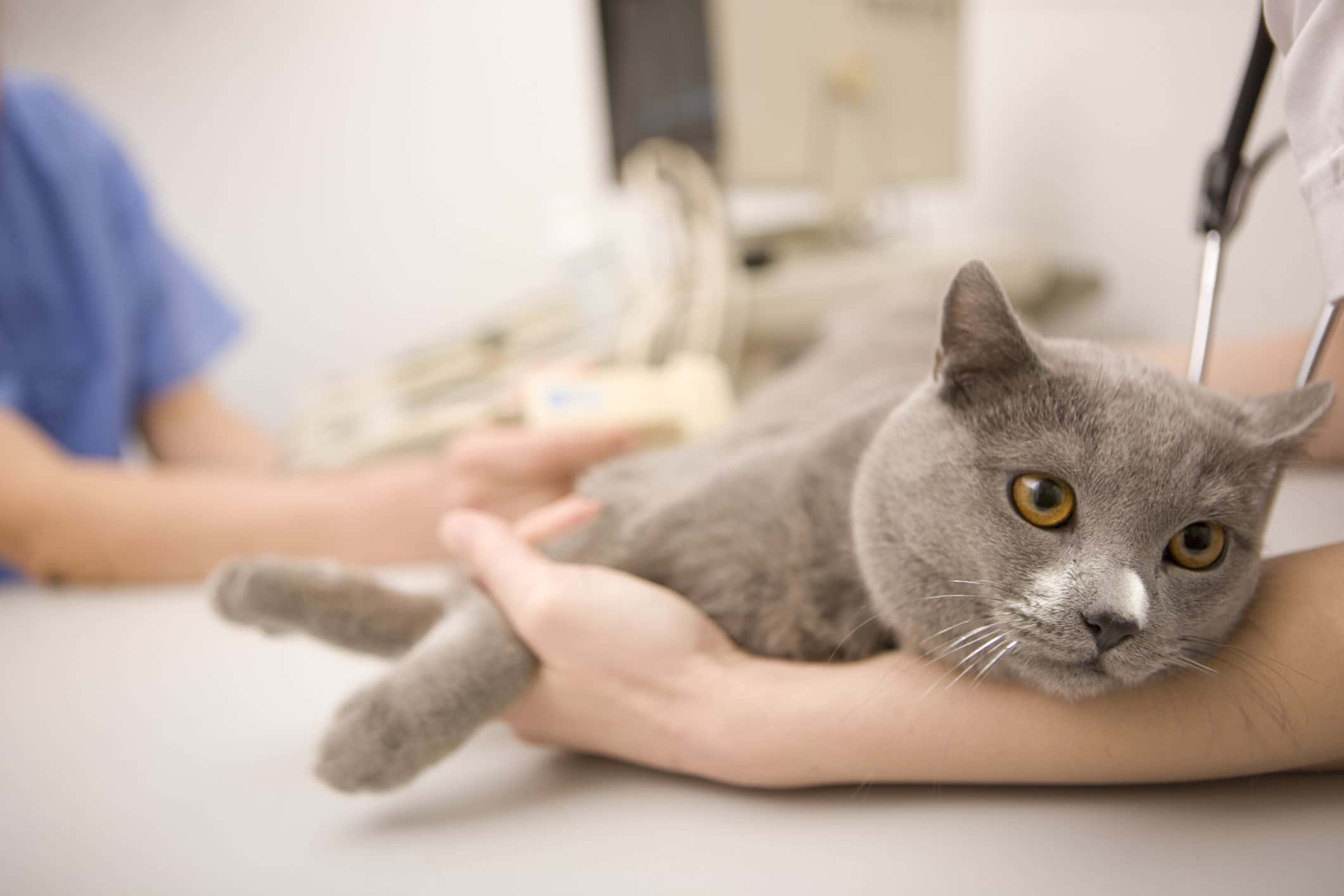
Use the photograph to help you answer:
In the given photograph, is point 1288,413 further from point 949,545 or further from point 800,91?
point 800,91

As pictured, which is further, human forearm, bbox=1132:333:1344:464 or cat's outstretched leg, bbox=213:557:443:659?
cat's outstretched leg, bbox=213:557:443:659

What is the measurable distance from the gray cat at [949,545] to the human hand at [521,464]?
259mm

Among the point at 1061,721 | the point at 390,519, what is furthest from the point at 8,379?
the point at 1061,721

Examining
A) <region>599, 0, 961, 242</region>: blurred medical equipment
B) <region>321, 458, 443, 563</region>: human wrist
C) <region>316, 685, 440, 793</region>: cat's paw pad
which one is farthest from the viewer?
<region>599, 0, 961, 242</region>: blurred medical equipment

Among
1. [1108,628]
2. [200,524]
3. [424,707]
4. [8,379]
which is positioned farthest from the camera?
[8,379]

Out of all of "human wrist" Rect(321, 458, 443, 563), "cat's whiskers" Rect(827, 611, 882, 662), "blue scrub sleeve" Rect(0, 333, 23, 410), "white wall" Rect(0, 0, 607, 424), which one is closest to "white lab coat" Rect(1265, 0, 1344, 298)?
"cat's whiskers" Rect(827, 611, 882, 662)

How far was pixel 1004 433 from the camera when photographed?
48 centimetres

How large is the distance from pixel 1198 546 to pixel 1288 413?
3.5 inches

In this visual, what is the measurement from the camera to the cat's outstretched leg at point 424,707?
0.52 meters

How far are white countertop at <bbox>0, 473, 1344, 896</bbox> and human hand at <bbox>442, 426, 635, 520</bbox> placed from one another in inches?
13.5

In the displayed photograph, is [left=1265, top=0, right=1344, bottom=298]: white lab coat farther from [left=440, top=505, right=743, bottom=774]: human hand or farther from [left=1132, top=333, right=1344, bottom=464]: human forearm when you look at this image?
[left=440, top=505, right=743, bottom=774]: human hand

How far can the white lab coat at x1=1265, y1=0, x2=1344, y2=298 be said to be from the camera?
0.42 metres

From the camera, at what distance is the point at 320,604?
63 cm

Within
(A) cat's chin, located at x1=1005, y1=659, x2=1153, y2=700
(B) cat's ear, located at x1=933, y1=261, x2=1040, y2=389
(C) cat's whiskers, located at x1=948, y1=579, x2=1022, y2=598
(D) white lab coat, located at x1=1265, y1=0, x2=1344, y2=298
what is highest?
(D) white lab coat, located at x1=1265, y1=0, x2=1344, y2=298
